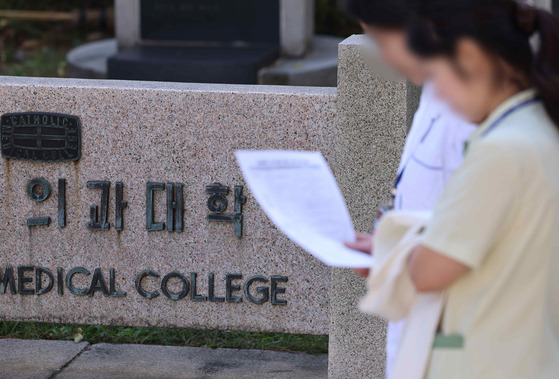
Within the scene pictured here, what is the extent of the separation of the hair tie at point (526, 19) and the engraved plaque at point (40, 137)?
2.79 metres

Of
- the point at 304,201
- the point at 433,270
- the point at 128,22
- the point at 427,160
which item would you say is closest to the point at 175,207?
the point at 427,160

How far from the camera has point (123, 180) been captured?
3953mm

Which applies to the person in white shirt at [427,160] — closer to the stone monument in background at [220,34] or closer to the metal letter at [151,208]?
the metal letter at [151,208]

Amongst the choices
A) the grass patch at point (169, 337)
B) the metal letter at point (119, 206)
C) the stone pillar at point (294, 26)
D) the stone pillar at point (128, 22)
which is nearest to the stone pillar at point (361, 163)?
the grass patch at point (169, 337)

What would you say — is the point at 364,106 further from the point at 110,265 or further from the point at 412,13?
the point at 412,13

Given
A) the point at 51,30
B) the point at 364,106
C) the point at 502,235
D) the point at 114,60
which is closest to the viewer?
the point at 502,235

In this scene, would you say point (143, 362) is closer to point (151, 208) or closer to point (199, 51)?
point (151, 208)

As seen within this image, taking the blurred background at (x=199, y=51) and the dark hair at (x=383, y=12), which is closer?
the dark hair at (x=383, y=12)

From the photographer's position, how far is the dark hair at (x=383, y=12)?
4.82 feet

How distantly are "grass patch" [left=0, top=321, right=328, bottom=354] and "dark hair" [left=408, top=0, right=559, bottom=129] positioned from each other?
295cm

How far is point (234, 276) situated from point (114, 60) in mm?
5007

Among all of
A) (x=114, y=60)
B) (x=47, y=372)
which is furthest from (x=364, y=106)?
(x=114, y=60)

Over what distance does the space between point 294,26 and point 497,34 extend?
8.06 metres

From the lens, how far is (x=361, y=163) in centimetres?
354
